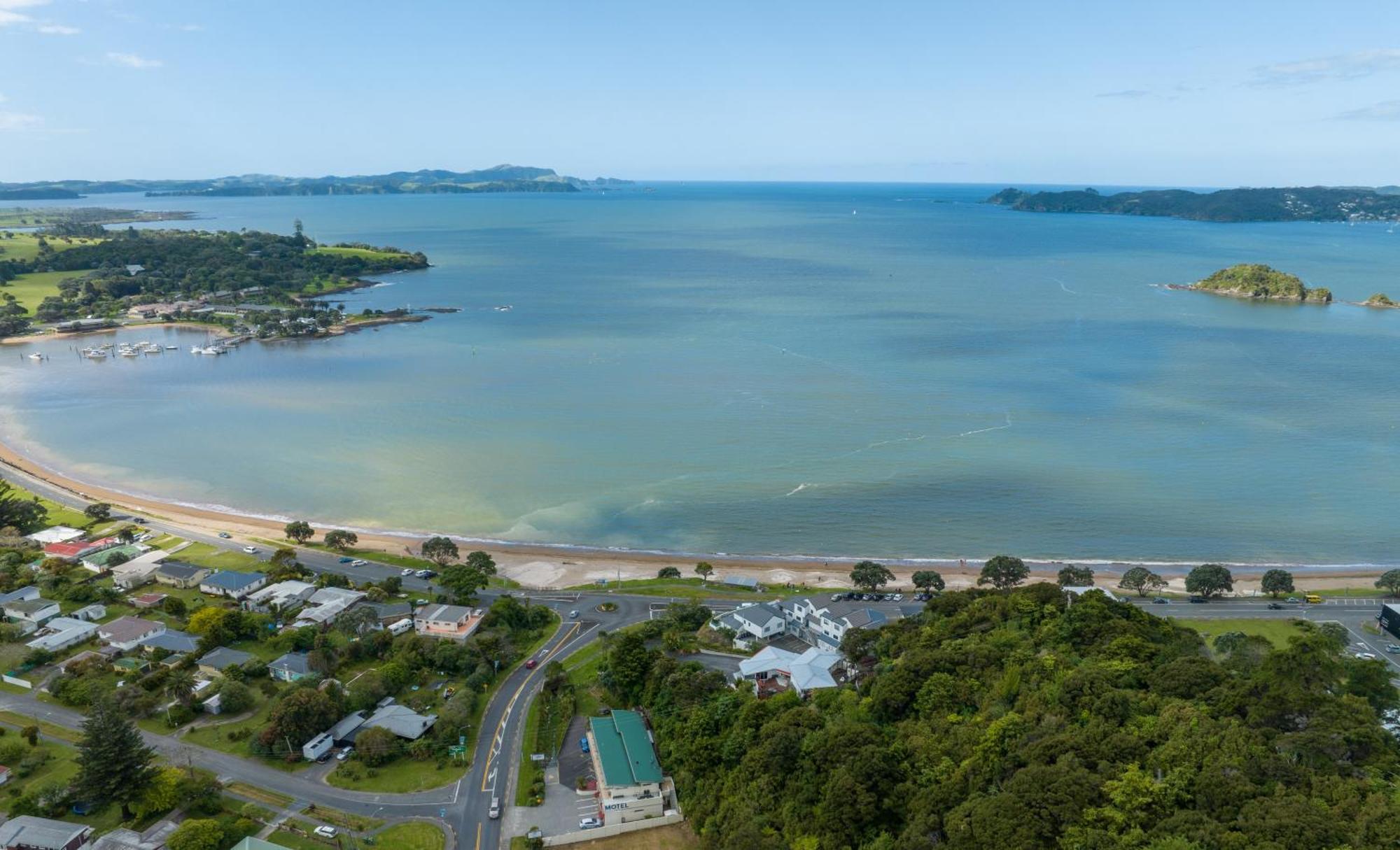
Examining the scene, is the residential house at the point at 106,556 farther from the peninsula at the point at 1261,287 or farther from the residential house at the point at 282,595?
the peninsula at the point at 1261,287

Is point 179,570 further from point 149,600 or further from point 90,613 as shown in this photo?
point 90,613

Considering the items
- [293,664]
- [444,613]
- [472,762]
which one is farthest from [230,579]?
[472,762]

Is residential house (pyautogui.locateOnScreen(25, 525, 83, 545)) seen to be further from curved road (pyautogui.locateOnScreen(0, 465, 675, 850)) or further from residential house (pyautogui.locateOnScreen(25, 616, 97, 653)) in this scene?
curved road (pyautogui.locateOnScreen(0, 465, 675, 850))

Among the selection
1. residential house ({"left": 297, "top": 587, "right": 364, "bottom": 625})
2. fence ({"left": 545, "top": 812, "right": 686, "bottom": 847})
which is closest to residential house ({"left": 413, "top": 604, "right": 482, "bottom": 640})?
residential house ({"left": 297, "top": 587, "right": 364, "bottom": 625})

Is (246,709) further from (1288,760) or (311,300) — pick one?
(311,300)

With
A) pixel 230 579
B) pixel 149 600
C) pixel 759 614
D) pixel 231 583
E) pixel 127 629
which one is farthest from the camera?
pixel 230 579

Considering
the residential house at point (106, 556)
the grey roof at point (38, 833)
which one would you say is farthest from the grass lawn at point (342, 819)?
the residential house at point (106, 556)
